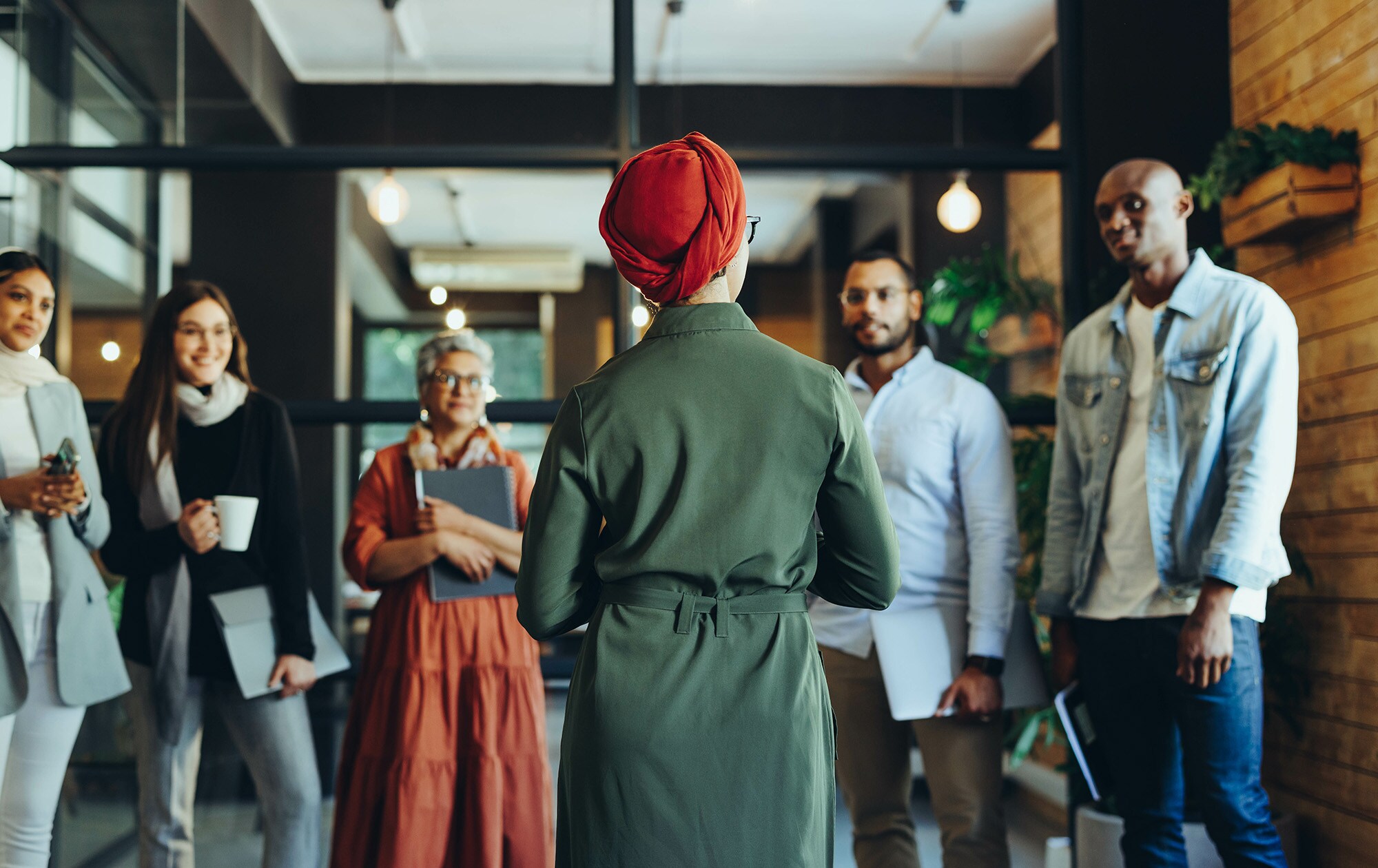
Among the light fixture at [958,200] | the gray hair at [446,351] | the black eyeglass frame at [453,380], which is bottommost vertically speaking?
the black eyeglass frame at [453,380]

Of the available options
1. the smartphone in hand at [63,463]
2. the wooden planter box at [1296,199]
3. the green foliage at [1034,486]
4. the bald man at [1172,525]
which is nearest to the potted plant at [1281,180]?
the wooden planter box at [1296,199]

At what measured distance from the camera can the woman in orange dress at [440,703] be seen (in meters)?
2.19

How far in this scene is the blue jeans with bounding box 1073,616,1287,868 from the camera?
1924 mm

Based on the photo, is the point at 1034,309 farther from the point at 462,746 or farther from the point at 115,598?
the point at 115,598

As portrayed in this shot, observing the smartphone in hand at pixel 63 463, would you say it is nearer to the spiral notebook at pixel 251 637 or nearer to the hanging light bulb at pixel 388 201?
the spiral notebook at pixel 251 637

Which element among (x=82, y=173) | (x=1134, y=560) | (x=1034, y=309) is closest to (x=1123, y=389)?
(x=1134, y=560)

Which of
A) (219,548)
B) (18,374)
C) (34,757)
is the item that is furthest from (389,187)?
(34,757)

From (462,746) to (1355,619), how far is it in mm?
1905

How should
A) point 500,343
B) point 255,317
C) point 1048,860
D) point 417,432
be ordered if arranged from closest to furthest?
point 417,432 < point 1048,860 < point 500,343 < point 255,317

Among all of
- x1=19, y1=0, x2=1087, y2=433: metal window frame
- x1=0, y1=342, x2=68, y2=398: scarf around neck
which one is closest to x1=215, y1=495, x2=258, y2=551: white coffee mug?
x1=0, y1=342, x2=68, y2=398: scarf around neck

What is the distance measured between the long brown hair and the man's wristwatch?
5.58 feet

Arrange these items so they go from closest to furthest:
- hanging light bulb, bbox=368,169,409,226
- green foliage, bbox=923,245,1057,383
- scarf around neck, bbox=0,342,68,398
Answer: scarf around neck, bbox=0,342,68,398 < green foliage, bbox=923,245,1057,383 < hanging light bulb, bbox=368,169,409,226

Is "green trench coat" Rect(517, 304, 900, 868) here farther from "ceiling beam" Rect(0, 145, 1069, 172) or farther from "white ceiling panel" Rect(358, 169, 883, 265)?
"white ceiling panel" Rect(358, 169, 883, 265)

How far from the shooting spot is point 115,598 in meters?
3.03
